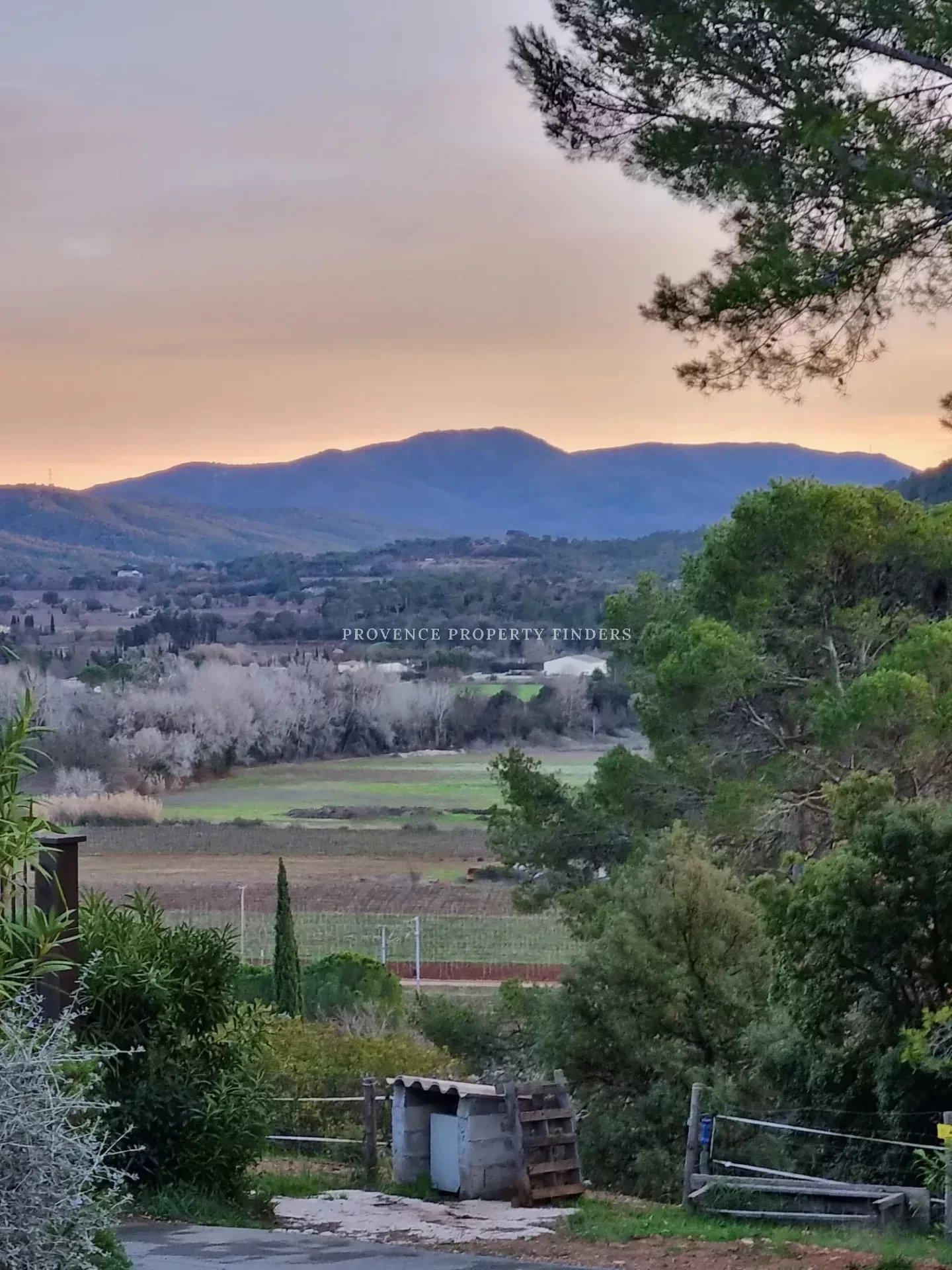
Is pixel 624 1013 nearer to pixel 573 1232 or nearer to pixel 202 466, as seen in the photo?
pixel 573 1232

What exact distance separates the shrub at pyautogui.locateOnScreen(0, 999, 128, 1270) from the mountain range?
→ 41627mm

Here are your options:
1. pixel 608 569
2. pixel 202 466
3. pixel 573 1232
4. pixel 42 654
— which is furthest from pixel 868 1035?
pixel 202 466

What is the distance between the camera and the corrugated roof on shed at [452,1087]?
13.0 m

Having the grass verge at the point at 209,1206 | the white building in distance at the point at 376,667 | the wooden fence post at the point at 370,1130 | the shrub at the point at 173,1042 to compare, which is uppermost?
the white building in distance at the point at 376,667

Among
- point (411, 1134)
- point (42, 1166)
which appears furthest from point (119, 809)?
point (42, 1166)

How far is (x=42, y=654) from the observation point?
44.9 m

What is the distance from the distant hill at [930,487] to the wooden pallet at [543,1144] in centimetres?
1220

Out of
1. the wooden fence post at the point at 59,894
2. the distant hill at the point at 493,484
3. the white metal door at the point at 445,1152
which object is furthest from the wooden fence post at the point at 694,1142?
the distant hill at the point at 493,484

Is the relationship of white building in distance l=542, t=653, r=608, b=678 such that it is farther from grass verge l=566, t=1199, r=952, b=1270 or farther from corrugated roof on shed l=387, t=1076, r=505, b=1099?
grass verge l=566, t=1199, r=952, b=1270

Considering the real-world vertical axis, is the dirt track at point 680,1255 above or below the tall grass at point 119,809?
above

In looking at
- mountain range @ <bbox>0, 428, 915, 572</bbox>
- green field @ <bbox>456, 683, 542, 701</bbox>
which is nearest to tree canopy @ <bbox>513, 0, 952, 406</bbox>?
mountain range @ <bbox>0, 428, 915, 572</bbox>

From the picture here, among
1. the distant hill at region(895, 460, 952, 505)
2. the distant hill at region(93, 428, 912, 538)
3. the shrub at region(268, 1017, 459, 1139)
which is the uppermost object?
the distant hill at region(93, 428, 912, 538)

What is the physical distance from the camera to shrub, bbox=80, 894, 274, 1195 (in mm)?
10383

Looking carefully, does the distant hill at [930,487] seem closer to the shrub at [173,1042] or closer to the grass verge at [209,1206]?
the shrub at [173,1042]
